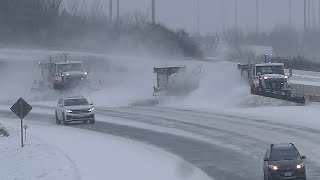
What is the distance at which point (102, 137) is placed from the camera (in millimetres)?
35938

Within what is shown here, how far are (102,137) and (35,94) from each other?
2900 centimetres

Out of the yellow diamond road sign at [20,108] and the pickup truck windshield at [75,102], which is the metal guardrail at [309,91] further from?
the yellow diamond road sign at [20,108]

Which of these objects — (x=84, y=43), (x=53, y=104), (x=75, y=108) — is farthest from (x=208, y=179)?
(x=84, y=43)

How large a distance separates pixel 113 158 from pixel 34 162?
339 cm

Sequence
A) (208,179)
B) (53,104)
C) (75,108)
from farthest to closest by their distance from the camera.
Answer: (53,104) → (75,108) → (208,179)

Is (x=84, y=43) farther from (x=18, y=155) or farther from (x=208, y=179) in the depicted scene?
(x=208, y=179)

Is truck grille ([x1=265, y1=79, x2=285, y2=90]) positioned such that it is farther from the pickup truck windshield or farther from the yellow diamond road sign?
the yellow diamond road sign

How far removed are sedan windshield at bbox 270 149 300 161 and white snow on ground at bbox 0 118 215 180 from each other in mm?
2271

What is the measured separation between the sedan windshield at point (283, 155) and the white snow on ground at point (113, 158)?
2.27 meters

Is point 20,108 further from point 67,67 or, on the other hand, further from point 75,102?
point 67,67

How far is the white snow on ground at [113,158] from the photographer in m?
24.4

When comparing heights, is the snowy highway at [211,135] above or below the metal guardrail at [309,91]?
below

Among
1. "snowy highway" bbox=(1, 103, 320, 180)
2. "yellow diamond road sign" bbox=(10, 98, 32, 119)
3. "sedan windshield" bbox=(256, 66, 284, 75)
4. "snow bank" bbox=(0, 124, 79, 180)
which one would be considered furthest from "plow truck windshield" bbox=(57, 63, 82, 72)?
"yellow diamond road sign" bbox=(10, 98, 32, 119)

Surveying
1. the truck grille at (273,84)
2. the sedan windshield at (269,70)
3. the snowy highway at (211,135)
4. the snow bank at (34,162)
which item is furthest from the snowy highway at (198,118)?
the sedan windshield at (269,70)
